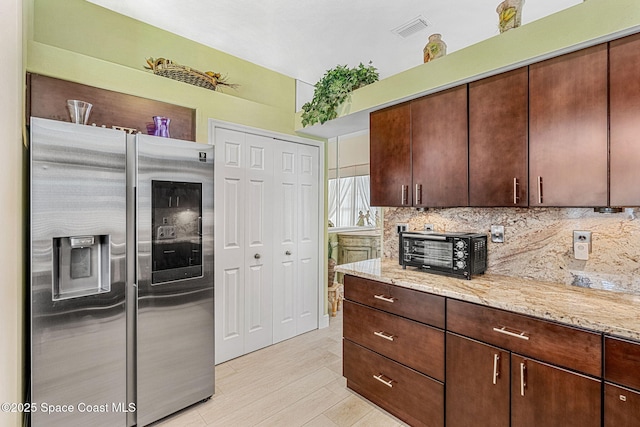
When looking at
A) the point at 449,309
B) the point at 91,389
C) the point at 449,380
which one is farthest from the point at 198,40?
the point at 449,380

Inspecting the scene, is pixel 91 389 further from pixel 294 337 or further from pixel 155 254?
pixel 294 337

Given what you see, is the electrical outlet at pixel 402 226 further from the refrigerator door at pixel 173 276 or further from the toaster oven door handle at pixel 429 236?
the refrigerator door at pixel 173 276

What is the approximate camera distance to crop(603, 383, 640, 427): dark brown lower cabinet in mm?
1238

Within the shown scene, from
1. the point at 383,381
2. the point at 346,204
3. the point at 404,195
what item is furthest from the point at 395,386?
the point at 346,204

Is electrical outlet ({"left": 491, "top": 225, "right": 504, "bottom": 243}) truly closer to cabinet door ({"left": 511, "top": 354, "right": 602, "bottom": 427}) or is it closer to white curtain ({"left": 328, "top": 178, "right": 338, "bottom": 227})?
cabinet door ({"left": 511, "top": 354, "right": 602, "bottom": 427})

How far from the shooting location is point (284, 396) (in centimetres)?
Result: 239

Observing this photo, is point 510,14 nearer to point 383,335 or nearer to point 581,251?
point 581,251

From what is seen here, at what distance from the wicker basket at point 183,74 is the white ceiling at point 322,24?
34 cm

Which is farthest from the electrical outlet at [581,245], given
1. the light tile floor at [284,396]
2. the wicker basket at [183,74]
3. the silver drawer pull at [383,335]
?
the wicker basket at [183,74]

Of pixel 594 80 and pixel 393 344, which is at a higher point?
pixel 594 80

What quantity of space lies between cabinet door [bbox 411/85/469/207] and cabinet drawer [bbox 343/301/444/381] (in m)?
0.88

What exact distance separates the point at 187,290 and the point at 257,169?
4.51ft

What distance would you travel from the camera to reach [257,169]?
3080 millimetres

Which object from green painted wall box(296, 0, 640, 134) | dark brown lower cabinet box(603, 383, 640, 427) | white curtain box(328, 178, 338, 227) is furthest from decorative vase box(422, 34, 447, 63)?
white curtain box(328, 178, 338, 227)
